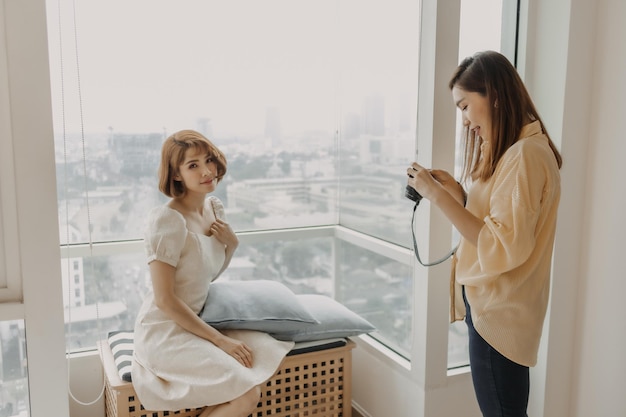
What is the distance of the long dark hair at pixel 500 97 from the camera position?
62.4 inches

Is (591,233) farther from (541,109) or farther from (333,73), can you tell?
(333,73)

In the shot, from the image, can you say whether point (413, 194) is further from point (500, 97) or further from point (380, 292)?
point (380, 292)

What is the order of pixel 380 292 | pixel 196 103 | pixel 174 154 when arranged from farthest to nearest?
pixel 380 292 → pixel 196 103 → pixel 174 154

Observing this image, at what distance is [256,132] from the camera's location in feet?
8.81

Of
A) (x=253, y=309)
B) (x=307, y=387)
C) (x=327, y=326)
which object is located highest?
(x=253, y=309)

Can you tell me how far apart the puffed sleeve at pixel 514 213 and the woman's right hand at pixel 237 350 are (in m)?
0.91

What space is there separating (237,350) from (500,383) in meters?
0.88

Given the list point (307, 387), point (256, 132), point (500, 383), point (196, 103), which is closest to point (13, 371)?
point (307, 387)

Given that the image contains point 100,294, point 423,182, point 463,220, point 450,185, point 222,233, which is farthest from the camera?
point 100,294

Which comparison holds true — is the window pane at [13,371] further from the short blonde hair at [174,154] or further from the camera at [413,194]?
the camera at [413,194]

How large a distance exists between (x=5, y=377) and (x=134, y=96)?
1.16 meters

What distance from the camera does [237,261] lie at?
2.73 metres

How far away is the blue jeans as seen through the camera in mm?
1599

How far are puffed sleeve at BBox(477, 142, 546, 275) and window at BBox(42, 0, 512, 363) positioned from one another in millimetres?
812
